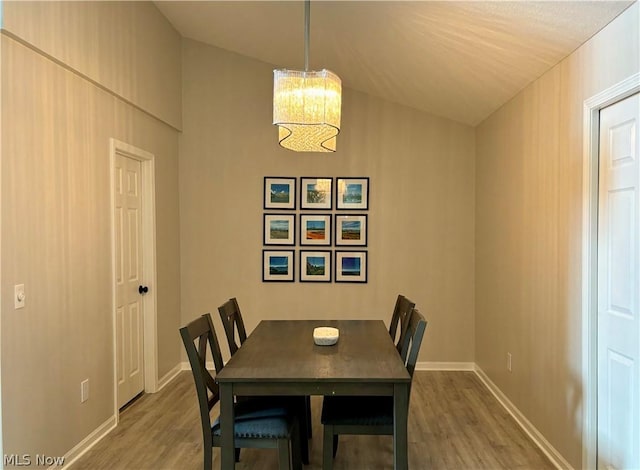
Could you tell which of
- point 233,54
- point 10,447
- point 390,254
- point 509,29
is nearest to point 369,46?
point 509,29

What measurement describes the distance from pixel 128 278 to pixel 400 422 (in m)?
2.50

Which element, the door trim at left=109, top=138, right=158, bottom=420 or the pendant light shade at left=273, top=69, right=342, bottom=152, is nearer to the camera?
the pendant light shade at left=273, top=69, right=342, bottom=152

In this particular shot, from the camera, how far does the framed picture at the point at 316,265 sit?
4.45 m

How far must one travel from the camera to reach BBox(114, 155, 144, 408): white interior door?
3385mm

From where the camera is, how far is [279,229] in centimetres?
445

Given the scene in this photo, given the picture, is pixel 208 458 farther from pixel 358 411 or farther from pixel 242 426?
pixel 358 411

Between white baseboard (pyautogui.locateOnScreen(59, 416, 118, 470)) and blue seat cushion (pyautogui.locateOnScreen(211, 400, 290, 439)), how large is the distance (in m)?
1.17

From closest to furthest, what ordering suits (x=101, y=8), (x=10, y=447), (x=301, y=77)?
→ (x=10, y=447), (x=301, y=77), (x=101, y=8)

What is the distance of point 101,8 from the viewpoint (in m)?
2.97

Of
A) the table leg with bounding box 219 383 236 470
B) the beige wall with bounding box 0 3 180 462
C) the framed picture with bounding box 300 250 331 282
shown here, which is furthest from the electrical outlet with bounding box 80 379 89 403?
the framed picture with bounding box 300 250 331 282

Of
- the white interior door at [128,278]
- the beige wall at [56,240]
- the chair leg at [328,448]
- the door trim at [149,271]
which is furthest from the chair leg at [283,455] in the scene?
the door trim at [149,271]

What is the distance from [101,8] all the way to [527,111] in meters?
3.00

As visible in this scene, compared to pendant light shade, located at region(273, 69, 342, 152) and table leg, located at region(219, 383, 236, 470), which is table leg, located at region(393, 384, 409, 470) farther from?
pendant light shade, located at region(273, 69, 342, 152)

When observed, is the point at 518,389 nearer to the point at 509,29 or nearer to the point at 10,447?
the point at 509,29
